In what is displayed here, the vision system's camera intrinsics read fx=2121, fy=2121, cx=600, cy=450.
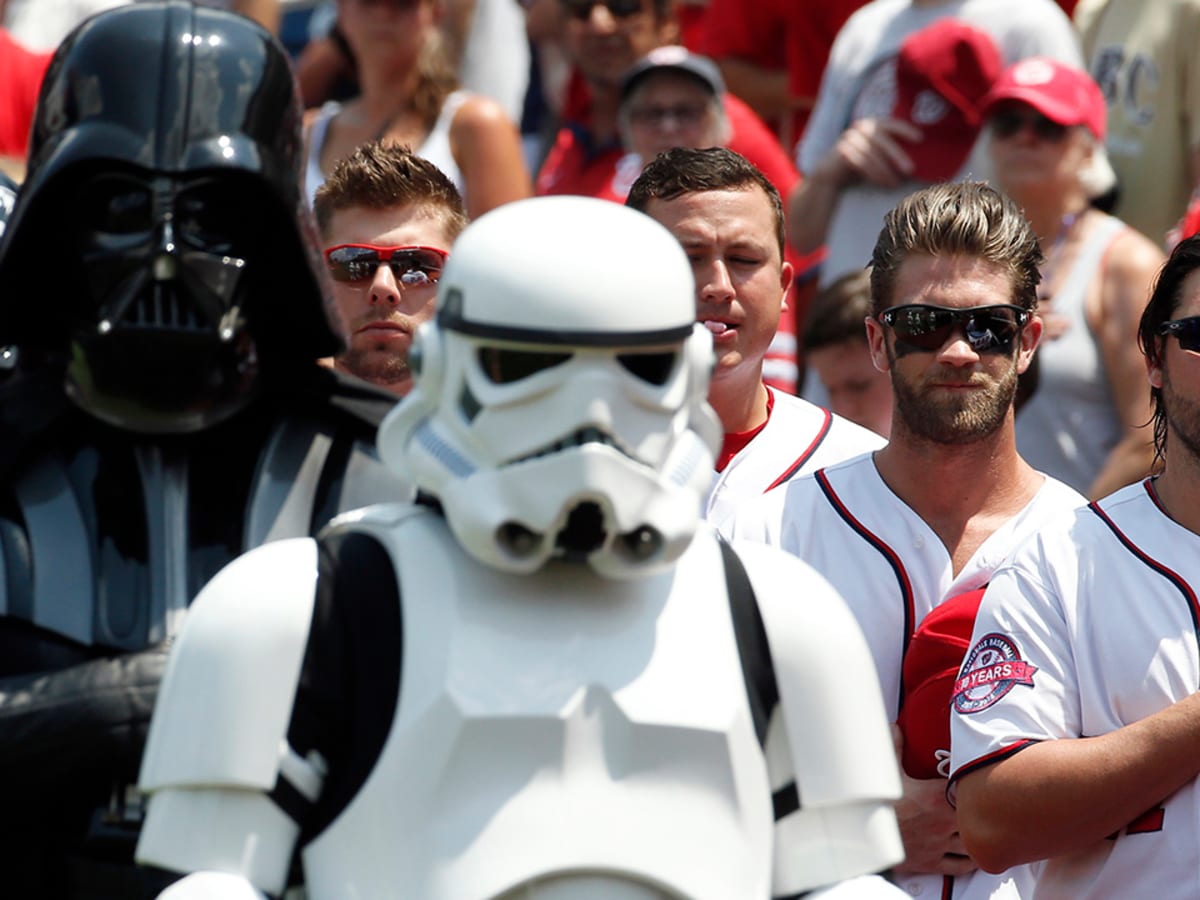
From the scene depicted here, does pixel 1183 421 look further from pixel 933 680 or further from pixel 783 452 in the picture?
pixel 783 452

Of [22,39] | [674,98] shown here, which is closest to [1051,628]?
[674,98]

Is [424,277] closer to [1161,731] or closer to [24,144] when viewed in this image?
[1161,731]

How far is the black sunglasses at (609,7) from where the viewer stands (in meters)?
6.60

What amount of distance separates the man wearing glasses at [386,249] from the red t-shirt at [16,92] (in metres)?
2.01

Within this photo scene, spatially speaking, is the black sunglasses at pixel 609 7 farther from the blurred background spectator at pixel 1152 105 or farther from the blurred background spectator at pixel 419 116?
the blurred background spectator at pixel 1152 105

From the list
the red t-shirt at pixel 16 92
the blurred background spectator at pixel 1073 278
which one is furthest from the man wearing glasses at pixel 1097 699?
the red t-shirt at pixel 16 92

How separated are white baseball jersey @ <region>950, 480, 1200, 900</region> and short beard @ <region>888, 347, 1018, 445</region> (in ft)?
1.28

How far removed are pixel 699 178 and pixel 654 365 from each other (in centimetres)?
175

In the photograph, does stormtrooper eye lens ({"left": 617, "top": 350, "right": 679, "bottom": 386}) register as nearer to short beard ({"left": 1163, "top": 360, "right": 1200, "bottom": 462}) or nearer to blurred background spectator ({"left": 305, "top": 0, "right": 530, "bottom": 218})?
short beard ({"left": 1163, "top": 360, "right": 1200, "bottom": 462})

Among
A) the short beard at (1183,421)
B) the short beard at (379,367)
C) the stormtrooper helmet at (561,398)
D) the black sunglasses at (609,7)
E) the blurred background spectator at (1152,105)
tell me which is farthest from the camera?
the black sunglasses at (609,7)

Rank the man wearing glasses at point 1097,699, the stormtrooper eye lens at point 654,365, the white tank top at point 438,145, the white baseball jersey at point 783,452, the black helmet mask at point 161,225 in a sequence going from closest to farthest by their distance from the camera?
the stormtrooper eye lens at point 654,365, the black helmet mask at point 161,225, the man wearing glasses at point 1097,699, the white baseball jersey at point 783,452, the white tank top at point 438,145

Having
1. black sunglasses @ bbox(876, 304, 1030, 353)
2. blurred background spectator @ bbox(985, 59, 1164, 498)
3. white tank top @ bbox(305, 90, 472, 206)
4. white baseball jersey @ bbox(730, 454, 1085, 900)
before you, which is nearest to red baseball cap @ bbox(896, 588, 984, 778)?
white baseball jersey @ bbox(730, 454, 1085, 900)

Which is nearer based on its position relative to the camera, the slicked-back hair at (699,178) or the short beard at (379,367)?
the short beard at (379,367)

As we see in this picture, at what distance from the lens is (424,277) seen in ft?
14.0
